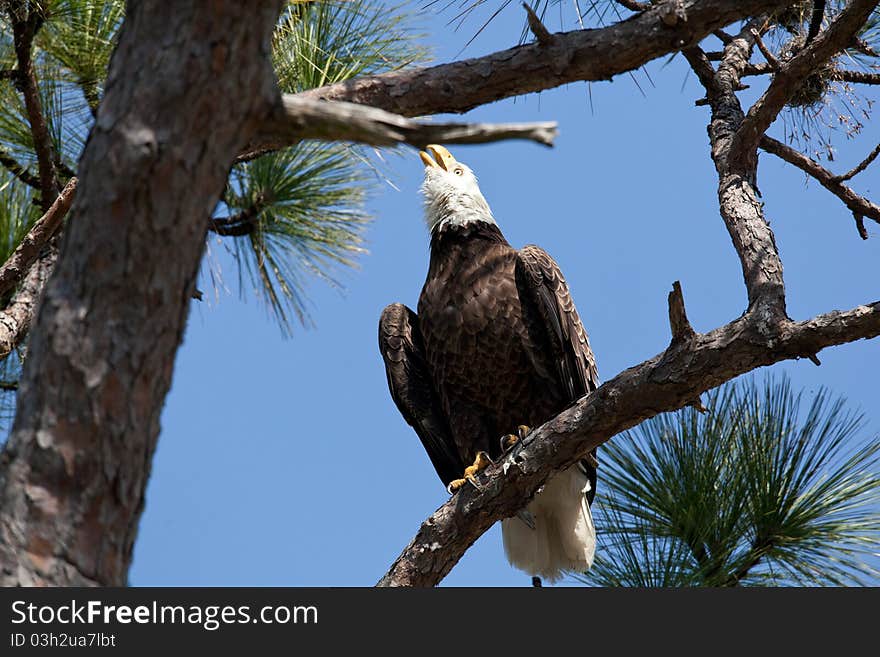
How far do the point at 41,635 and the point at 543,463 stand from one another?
1454 mm

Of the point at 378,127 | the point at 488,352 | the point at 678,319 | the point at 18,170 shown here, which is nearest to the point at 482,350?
the point at 488,352

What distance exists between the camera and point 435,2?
2945 millimetres

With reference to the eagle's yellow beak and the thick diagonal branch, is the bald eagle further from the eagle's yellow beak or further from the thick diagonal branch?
the thick diagonal branch

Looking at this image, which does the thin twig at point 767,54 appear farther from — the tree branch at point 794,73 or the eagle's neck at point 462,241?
the eagle's neck at point 462,241

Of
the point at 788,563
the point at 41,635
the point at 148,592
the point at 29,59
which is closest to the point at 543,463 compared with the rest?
the point at 788,563

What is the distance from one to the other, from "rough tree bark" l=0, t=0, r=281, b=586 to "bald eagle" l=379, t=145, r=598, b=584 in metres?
2.12

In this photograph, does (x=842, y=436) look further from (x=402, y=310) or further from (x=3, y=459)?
(x=3, y=459)

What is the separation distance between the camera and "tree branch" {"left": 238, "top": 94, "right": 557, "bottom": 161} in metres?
1.35

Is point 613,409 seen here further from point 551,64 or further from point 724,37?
point 724,37

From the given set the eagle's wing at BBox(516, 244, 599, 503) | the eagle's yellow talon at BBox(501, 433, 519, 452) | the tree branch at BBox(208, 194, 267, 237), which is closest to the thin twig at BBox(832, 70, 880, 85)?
the eagle's wing at BBox(516, 244, 599, 503)

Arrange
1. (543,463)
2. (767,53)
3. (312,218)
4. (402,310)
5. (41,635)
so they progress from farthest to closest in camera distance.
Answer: (312,218) → (402,310) → (767,53) → (543,463) → (41,635)

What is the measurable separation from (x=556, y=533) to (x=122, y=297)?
277cm

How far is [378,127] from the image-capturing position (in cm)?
135

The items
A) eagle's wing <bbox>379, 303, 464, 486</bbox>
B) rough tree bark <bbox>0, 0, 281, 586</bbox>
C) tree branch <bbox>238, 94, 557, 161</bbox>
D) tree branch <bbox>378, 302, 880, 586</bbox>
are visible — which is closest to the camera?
rough tree bark <bbox>0, 0, 281, 586</bbox>
